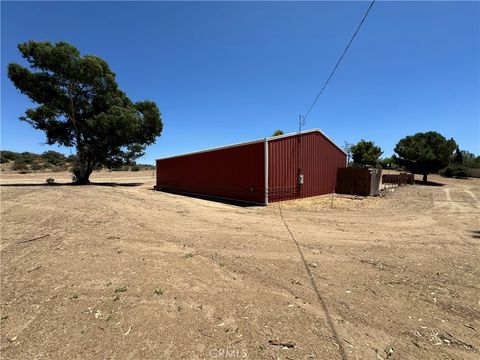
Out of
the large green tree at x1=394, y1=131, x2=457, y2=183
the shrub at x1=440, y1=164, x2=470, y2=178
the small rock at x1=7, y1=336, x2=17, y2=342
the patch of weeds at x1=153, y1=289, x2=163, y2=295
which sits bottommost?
the small rock at x1=7, y1=336, x2=17, y2=342

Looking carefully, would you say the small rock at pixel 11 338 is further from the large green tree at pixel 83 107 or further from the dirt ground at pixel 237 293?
the large green tree at pixel 83 107

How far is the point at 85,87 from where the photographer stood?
88.9 ft

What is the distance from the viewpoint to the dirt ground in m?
3.08

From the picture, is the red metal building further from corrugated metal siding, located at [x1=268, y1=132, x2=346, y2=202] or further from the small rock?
the small rock

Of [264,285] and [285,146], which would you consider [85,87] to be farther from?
[264,285]

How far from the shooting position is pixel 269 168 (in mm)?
15109

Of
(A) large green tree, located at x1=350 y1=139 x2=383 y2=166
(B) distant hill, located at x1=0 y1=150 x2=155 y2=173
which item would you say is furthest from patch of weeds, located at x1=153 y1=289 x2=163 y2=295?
(B) distant hill, located at x1=0 y1=150 x2=155 y2=173

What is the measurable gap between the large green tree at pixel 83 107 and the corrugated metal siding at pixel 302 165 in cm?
1662

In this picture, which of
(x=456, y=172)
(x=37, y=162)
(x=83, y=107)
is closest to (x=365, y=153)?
(x=456, y=172)

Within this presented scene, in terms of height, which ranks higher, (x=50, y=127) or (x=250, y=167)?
(x=50, y=127)

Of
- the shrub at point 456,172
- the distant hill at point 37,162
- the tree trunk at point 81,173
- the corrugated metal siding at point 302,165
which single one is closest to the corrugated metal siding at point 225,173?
the corrugated metal siding at point 302,165

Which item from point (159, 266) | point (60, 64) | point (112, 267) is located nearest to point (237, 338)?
point (159, 266)

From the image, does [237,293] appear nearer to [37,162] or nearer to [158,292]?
[158,292]

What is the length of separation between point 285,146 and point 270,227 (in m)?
7.88
